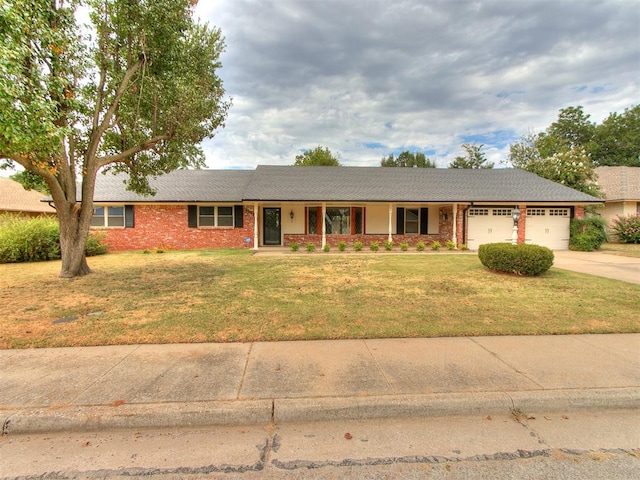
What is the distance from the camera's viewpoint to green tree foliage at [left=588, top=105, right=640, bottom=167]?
36.6 m

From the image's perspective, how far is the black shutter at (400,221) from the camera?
1833 centimetres

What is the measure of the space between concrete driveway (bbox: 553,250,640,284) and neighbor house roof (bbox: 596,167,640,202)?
989 centimetres

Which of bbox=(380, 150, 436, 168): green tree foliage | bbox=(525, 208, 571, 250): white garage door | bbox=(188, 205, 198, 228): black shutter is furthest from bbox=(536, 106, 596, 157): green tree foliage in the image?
bbox=(188, 205, 198, 228): black shutter

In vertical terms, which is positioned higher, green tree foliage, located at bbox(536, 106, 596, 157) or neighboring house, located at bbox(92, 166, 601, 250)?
green tree foliage, located at bbox(536, 106, 596, 157)

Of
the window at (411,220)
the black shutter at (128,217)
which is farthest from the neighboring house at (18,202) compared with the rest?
the window at (411,220)

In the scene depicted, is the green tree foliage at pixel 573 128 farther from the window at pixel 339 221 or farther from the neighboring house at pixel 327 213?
the window at pixel 339 221

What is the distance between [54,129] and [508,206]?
1893cm

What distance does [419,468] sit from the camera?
2414 millimetres

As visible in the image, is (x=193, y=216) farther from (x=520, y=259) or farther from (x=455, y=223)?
(x=520, y=259)

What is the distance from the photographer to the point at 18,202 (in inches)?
920

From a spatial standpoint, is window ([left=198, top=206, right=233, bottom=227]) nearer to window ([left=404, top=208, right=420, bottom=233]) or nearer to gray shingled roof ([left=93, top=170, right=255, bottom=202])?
gray shingled roof ([left=93, top=170, right=255, bottom=202])

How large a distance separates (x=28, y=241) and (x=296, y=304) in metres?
12.3

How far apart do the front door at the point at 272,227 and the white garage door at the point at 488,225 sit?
10.3 m

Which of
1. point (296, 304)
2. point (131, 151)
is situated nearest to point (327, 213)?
point (131, 151)
